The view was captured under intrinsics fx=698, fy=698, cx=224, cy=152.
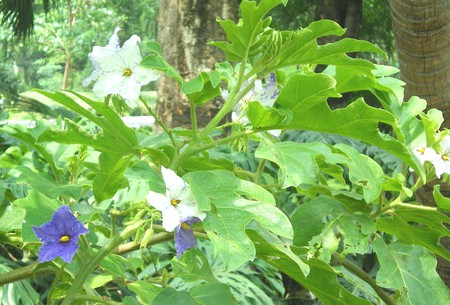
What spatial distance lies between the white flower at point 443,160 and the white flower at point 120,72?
0.34 metres

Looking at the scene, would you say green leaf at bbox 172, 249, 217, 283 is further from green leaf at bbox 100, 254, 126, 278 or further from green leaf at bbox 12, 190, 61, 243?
green leaf at bbox 12, 190, 61, 243

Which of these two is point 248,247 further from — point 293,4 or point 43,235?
point 293,4

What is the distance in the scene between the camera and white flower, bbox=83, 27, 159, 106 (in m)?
0.73

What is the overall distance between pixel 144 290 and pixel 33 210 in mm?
168

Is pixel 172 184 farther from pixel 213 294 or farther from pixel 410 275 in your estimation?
pixel 410 275

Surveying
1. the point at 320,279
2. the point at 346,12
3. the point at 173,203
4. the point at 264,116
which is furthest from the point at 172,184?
the point at 346,12

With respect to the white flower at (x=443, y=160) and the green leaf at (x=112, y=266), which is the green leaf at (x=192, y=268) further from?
the white flower at (x=443, y=160)

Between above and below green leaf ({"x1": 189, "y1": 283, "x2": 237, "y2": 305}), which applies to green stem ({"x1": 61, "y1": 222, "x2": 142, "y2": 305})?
above

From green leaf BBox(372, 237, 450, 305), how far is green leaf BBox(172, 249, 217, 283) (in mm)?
205

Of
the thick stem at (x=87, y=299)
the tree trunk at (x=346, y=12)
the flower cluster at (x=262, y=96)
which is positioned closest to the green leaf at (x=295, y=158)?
the flower cluster at (x=262, y=96)

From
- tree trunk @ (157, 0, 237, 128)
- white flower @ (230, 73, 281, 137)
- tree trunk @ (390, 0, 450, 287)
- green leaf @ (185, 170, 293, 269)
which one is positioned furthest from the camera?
tree trunk @ (157, 0, 237, 128)

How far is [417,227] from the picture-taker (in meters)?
0.85

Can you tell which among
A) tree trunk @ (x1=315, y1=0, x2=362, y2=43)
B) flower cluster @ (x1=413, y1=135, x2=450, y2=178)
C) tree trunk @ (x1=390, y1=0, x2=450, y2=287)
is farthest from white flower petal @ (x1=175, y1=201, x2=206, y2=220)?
tree trunk @ (x1=315, y1=0, x2=362, y2=43)

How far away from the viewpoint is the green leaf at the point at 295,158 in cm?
65
